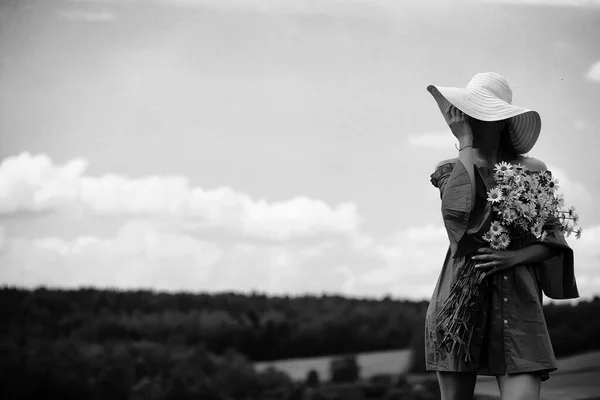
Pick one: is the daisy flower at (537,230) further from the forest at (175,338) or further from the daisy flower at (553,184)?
the forest at (175,338)

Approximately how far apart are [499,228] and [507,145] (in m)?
0.31

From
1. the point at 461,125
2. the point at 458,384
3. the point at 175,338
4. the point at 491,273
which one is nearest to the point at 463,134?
the point at 461,125

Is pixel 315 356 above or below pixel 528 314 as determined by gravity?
below

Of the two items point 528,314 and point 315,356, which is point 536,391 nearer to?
point 528,314

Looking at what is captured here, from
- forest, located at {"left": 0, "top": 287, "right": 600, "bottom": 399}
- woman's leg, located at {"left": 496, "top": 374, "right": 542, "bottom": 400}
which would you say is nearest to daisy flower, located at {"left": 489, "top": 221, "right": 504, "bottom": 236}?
woman's leg, located at {"left": 496, "top": 374, "right": 542, "bottom": 400}

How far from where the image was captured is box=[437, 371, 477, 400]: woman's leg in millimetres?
1950

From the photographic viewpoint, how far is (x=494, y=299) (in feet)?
6.43

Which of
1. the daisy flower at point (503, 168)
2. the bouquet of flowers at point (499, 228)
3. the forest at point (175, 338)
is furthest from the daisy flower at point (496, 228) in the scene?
the forest at point (175, 338)

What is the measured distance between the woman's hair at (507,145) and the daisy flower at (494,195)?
0.22m

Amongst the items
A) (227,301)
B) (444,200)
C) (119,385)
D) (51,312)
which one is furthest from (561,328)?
(444,200)

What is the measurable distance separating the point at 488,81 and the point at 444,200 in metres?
0.41

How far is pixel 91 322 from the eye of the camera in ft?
15.9

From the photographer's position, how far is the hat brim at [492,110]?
77.3 inches

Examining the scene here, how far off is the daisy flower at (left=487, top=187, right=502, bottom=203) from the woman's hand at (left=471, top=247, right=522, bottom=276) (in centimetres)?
13
